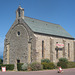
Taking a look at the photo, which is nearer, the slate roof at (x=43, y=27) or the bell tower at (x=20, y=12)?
the slate roof at (x=43, y=27)

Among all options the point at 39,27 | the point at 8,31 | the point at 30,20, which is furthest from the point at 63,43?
the point at 8,31

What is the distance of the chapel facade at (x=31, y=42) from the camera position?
39031 millimetres

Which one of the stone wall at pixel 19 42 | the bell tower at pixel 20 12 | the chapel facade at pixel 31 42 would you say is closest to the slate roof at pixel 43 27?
the chapel facade at pixel 31 42

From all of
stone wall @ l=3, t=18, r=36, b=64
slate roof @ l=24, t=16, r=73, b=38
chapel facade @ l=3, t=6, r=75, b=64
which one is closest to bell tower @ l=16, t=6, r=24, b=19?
chapel facade @ l=3, t=6, r=75, b=64

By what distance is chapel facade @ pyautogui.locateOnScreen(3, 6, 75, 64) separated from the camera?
39031 millimetres

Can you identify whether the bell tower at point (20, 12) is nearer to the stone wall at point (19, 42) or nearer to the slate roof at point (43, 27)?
the stone wall at point (19, 42)

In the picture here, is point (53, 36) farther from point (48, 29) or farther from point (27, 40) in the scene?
point (27, 40)

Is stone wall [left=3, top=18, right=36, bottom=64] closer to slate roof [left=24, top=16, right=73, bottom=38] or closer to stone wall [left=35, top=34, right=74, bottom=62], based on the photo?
stone wall [left=35, top=34, right=74, bottom=62]

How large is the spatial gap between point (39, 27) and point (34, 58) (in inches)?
371

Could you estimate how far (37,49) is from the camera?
38.7m

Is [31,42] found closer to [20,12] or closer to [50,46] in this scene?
[50,46]

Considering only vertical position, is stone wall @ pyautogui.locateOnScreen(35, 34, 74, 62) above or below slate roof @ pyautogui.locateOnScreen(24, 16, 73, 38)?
below

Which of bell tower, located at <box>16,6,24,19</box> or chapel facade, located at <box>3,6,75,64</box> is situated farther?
bell tower, located at <box>16,6,24,19</box>

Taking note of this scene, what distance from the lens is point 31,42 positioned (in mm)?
39156
